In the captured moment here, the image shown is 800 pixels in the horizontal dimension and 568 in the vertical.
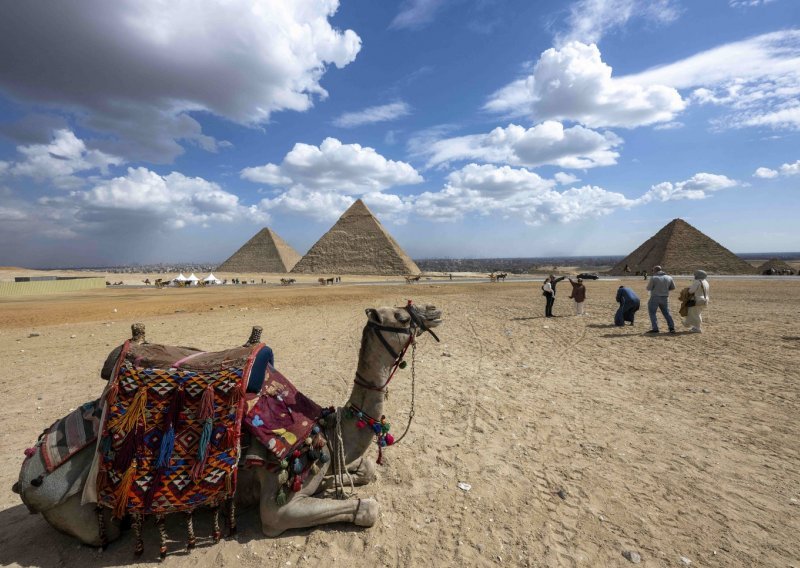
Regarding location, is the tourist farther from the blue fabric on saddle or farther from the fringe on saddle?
the fringe on saddle

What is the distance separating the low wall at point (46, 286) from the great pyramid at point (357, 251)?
52.4 metres

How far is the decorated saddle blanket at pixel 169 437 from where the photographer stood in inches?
96.5

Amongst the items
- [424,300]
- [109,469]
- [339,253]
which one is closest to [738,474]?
[109,469]

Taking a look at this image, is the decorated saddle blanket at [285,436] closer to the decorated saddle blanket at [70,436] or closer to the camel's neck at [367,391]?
the camel's neck at [367,391]

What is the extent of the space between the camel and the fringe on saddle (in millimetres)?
151

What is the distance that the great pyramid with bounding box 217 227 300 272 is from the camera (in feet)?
321

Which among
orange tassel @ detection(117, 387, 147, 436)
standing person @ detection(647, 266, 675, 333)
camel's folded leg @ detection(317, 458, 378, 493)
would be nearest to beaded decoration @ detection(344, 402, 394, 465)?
camel's folded leg @ detection(317, 458, 378, 493)

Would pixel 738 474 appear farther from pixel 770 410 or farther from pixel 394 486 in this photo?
pixel 394 486

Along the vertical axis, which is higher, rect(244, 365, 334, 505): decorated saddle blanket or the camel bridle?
the camel bridle

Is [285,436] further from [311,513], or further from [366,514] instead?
[366,514]

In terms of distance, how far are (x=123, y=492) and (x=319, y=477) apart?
4.02 ft

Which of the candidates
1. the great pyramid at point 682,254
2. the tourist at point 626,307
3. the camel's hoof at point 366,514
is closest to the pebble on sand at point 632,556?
the camel's hoof at point 366,514

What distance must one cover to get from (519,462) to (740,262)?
75057 millimetres

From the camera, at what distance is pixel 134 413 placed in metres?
2.48
